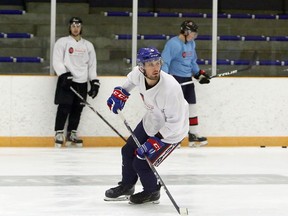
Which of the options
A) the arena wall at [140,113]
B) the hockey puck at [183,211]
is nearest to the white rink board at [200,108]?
the arena wall at [140,113]

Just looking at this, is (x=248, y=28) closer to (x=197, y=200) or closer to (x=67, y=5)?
(x=67, y=5)

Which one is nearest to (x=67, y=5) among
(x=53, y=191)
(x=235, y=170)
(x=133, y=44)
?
(x=133, y=44)

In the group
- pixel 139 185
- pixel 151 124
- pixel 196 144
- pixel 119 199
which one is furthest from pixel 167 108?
pixel 196 144

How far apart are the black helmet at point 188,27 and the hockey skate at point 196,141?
104cm

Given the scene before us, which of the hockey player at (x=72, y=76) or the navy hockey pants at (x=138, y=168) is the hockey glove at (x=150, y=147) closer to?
the navy hockey pants at (x=138, y=168)

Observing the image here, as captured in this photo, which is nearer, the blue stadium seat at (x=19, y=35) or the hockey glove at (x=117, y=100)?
the hockey glove at (x=117, y=100)

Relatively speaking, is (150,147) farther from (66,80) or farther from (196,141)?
(196,141)

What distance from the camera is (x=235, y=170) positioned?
620 cm

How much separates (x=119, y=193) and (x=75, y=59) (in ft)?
12.9

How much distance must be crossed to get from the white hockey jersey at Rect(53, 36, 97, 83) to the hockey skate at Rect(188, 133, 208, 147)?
3.76 feet

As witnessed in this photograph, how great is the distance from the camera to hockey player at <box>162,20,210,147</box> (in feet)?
26.7

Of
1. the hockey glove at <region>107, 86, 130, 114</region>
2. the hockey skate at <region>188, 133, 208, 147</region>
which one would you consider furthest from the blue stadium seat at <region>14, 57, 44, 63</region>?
the hockey glove at <region>107, 86, 130, 114</region>

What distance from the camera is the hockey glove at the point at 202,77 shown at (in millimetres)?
8336

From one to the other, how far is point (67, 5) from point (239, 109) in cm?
205
